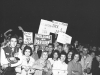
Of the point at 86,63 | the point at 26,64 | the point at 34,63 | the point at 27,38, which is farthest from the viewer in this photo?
the point at 27,38

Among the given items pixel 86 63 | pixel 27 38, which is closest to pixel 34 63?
pixel 27 38

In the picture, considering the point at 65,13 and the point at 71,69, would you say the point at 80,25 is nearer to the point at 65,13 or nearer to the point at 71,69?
the point at 65,13

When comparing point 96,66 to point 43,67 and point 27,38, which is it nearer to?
point 43,67

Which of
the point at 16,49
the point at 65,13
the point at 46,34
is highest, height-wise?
the point at 65,13

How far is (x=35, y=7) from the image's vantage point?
38.7 ft

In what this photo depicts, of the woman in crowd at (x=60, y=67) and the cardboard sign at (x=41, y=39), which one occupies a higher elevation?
the cardboard sign at (x=41, y=39)

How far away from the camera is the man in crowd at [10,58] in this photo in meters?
4.77

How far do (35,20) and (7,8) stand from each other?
7.56 feet

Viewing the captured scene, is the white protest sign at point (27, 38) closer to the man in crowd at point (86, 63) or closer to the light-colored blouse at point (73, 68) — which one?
the light-colored blouse at point (73, 68)

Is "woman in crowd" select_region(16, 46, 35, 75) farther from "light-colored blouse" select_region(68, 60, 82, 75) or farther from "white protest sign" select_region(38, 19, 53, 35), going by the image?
"white protest sign" select_region(38, 19, 53, 35)

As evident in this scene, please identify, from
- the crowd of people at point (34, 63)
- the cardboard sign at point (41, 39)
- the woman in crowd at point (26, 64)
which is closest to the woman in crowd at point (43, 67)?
the crowd of people at point (34, 63)

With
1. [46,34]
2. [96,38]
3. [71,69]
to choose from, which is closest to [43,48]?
[46,34]

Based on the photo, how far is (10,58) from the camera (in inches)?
190

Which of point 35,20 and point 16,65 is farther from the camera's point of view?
point 35,20
